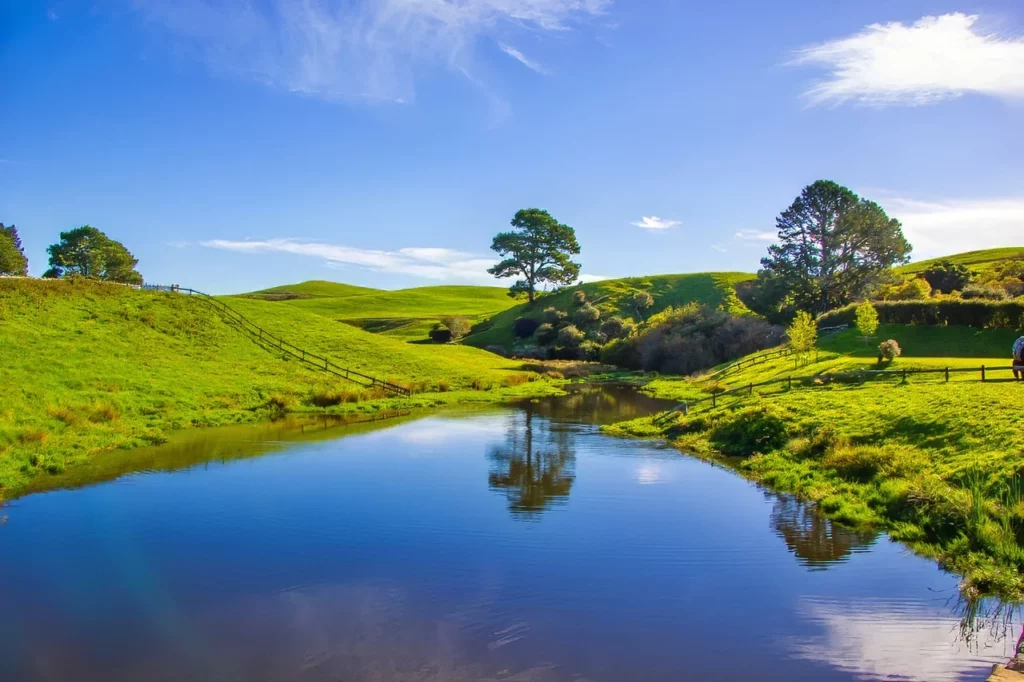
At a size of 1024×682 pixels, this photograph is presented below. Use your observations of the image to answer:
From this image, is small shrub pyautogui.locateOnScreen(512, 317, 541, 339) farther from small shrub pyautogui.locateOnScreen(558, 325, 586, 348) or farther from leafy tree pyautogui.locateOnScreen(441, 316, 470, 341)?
small shrub pyautogui.locateOnScreen(558, 325, 586, 348)

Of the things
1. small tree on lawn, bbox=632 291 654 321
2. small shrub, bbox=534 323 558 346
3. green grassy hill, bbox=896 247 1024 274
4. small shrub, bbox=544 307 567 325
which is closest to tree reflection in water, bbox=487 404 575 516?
small shrub, bbox=534 323 558 346

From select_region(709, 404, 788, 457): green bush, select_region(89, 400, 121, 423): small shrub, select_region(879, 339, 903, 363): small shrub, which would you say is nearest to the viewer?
select_region(709, 404, 788, 457): green bush

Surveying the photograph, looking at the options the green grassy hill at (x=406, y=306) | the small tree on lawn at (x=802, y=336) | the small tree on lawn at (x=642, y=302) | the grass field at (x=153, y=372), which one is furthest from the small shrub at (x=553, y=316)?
the small tree on lawn at (x=802, y=336)

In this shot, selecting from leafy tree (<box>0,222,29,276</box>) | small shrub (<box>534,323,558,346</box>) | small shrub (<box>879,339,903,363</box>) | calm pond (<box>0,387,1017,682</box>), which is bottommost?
calm pond (<box>0,387,1017,682</box>)

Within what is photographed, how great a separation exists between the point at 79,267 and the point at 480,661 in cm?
12447

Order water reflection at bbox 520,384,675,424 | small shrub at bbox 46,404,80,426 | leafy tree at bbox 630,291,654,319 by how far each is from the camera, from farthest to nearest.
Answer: leafy tree at bbox 630,291,654,319
water reflection at bbox 520,384,675,424
small shrub at bbox 46,404,80,426

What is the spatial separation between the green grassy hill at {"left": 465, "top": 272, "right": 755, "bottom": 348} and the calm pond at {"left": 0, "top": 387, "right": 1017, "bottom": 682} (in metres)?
75.3

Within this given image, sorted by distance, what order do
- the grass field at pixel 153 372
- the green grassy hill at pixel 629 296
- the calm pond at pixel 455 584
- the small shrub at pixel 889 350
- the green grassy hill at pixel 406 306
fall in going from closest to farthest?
the calm pond at pixel 455 584 → the grass field at pixel 153 372 → the small shrub at pixel 889 350 → the green grassy hill at pixel 629 296 → the green grassy hill at pixel 406 306

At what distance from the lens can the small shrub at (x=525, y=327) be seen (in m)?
100

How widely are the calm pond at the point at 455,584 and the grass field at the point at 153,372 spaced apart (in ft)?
20.5

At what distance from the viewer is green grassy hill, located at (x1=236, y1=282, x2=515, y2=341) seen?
4787 inches

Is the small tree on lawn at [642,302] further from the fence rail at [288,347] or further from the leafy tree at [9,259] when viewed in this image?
the leafy tree at [9,259]

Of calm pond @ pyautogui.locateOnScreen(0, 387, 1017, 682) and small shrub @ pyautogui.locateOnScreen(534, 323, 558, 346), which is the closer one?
calm pond @ pyautogui.locateOnScreen(0, 387, 1017, 682)

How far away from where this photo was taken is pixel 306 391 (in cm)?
4844
